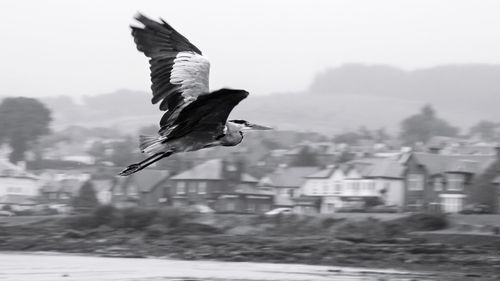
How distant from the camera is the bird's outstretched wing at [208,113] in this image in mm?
19578

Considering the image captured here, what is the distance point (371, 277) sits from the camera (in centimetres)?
4200

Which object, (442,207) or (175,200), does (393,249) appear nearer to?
(442,207)

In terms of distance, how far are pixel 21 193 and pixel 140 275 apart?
77213 mm

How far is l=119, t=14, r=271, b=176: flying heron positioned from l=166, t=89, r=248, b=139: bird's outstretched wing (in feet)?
0.06

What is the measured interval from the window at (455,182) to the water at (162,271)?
1866 inches

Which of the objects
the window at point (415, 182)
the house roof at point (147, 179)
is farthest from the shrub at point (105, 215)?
the window at point (415, 182)

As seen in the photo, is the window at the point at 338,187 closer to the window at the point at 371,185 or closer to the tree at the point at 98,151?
the window at the point at 371,185

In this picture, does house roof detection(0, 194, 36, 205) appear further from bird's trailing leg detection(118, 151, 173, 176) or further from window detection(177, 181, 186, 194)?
bird's trailing leg detection(118, 151, 173, 176)

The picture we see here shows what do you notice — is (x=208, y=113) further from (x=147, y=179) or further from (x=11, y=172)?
(x=11, y=172)

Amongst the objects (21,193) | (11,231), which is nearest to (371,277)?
(11,231)

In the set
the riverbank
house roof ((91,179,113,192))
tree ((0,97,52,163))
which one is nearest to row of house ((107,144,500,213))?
house roof ((91,179,113,192))

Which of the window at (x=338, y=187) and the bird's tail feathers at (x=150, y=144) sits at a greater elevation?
the window at (x=338, y=187)

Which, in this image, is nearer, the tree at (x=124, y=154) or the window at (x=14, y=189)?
the window at (x=14, y=189)

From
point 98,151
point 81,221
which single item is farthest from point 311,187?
point 98,151
